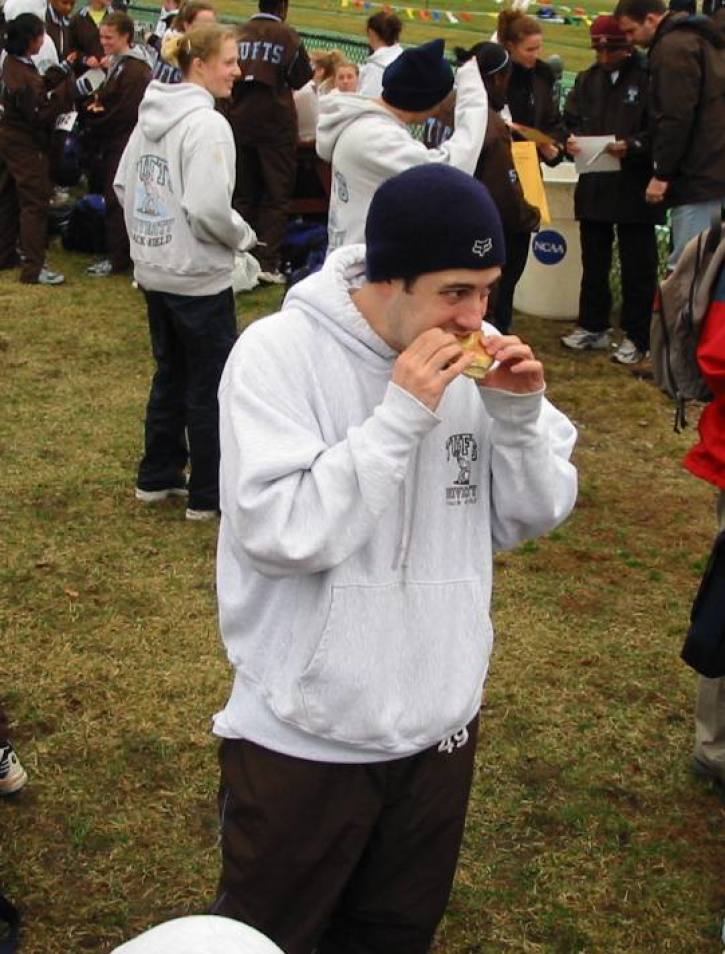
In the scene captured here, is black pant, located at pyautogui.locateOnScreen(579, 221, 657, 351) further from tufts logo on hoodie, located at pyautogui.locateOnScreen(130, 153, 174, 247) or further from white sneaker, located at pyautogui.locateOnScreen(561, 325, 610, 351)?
tufts logo on hoodie, located at pyautogui.locateOnScreen(130, 153, 174, 247)

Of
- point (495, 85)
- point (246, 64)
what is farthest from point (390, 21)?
point (495, 85)

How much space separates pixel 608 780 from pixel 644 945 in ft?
2.37

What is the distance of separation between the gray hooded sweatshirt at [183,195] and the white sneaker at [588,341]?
353cm

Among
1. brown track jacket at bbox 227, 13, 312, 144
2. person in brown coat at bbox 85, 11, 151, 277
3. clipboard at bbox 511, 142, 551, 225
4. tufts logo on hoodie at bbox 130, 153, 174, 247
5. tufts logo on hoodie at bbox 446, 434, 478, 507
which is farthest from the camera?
person in brown coat at bbox 85, 11, 151, 277

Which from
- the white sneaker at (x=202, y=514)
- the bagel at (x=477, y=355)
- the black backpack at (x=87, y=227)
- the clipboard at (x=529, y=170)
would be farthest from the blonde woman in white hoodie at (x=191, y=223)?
the black backpack at (x=87, y=227)

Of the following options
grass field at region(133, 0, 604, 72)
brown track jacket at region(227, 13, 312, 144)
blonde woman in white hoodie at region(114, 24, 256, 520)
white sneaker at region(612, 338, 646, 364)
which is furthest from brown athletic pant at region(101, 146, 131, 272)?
grass field at region(133, 0, 604, 72)

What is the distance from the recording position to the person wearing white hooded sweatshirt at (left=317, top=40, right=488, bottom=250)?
5.62 metres

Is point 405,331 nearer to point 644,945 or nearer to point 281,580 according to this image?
point 281,580

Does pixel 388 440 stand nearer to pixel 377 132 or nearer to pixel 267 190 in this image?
pixel 377 132

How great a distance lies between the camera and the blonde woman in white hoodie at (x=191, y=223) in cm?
525

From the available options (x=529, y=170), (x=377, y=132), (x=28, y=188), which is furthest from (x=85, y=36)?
(x=377, y=132)

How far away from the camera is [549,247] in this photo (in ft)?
29.4

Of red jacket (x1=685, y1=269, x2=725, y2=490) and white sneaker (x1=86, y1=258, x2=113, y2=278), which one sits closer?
red jacket (x1=685, y1=269, x2=725, y2=490)

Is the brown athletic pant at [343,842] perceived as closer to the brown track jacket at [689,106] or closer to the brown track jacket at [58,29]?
the brown track jacket at [689,106]
